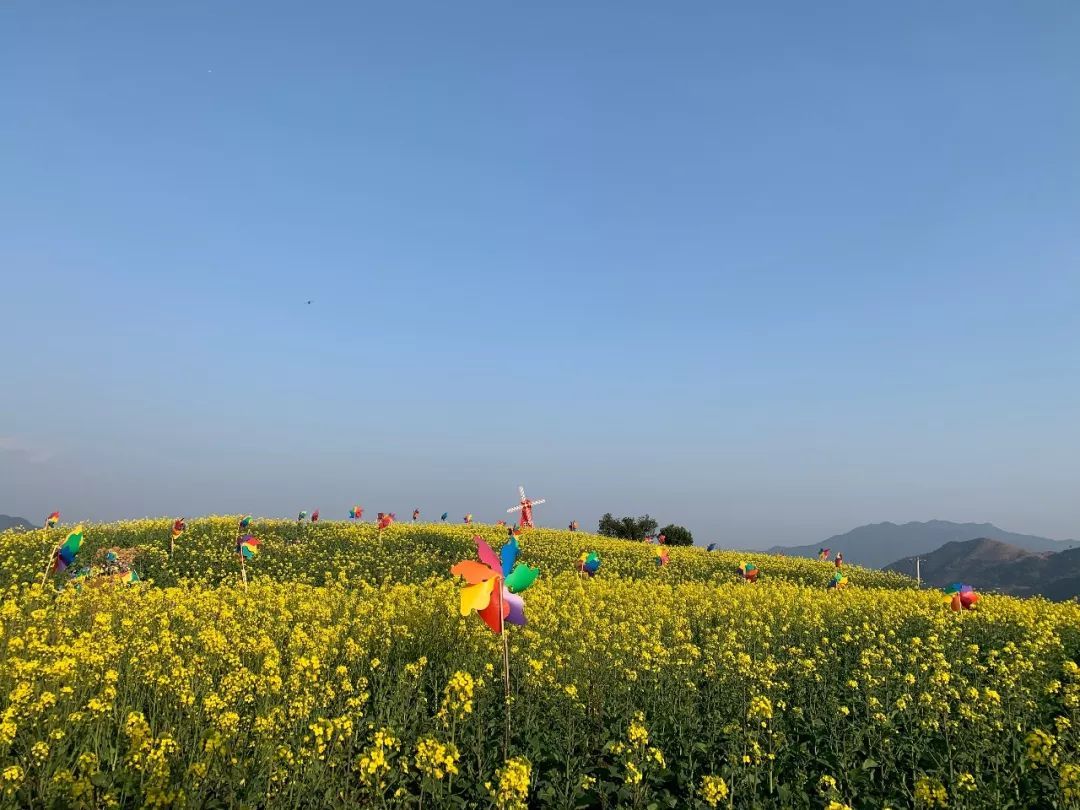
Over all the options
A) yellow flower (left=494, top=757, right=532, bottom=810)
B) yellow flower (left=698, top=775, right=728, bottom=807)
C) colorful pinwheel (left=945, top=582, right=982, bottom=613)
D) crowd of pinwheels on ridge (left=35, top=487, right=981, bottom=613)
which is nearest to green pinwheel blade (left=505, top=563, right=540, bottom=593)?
crowd of pinwheels on ridge (left=35, top=487, right=981, bottom=613)

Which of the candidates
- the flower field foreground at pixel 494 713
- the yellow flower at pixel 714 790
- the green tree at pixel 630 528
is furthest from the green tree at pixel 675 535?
the yellow flower at pixel 714 790

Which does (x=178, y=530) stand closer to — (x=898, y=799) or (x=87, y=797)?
(x=87, y=797)

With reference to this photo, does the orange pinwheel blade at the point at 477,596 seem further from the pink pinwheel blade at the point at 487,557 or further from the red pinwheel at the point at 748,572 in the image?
the red pinwheel at the point at 748,572

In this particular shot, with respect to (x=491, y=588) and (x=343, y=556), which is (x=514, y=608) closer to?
(x=491, y=588)

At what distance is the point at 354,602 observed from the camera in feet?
45.7

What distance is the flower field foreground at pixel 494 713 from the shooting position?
17.7 ft

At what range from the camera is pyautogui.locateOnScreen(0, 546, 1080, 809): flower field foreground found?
5.41 m

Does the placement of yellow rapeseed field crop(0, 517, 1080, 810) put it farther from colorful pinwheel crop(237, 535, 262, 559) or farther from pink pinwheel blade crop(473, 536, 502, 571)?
colorful pinwheel crop(237, 535, 262, 559)

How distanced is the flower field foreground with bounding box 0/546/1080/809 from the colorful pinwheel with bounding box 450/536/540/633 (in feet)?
2.76

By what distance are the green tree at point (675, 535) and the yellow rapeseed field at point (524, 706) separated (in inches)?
1116

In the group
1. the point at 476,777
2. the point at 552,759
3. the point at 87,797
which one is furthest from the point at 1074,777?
the point at 87,797

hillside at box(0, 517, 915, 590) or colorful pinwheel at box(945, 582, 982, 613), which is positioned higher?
colorful pinwheel at box(945, 582, 982, 613)

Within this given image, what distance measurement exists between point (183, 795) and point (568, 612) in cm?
899

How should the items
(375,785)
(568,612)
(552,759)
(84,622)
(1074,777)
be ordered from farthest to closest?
(568,612) → (84,622) → (552,759) → (375,785) → (1074,777)
